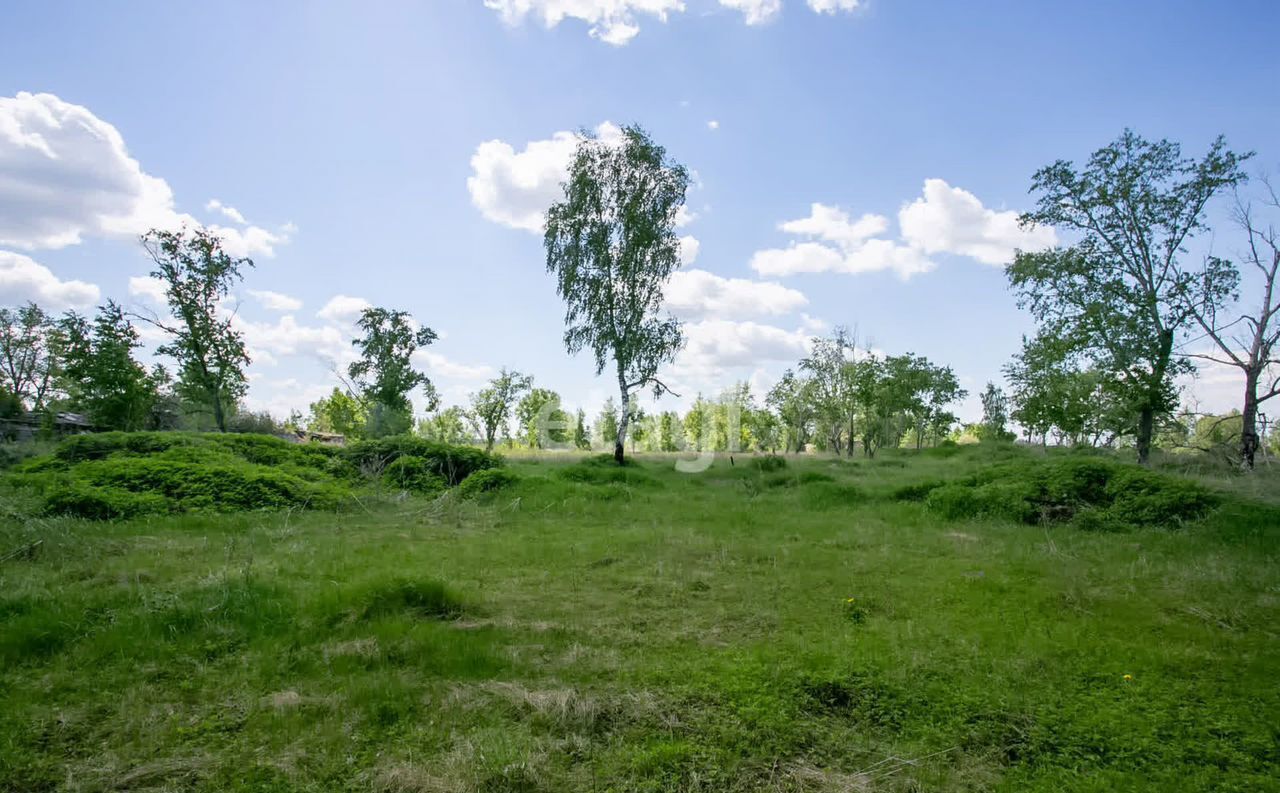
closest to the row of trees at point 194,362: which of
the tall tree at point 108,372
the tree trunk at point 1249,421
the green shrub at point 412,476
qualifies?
the tall tree at point 108,372

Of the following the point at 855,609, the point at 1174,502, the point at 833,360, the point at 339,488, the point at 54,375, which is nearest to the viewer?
the point at 855,609

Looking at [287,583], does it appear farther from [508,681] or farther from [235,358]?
[235,358]

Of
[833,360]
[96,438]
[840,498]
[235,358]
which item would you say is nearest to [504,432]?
[235,358]

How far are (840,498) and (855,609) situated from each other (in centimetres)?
981

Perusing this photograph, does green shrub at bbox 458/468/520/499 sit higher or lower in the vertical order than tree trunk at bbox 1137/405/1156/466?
lower

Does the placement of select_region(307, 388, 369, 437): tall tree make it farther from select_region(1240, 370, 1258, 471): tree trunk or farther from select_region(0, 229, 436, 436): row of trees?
select_region(1240, 370, 1258, 471): tree trunk

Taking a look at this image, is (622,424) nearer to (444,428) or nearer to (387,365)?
(387,365)

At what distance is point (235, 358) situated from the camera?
3225 centimetres

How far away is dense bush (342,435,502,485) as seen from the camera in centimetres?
1978

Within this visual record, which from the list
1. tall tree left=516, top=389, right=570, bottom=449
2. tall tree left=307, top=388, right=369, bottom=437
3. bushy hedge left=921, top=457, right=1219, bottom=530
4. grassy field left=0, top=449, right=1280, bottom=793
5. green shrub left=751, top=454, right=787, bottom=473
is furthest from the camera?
tall tree left=516, top=389, right=570, bottom=449

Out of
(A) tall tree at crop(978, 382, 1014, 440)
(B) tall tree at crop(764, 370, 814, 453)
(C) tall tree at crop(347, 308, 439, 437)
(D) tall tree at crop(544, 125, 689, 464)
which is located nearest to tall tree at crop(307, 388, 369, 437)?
(C) tall tree at crop(347, 308, 439, 437)

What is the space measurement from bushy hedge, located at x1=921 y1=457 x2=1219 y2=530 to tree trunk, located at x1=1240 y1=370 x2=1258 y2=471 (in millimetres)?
10413

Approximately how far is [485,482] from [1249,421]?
23.9m

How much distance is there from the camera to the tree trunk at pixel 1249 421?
19938mm
